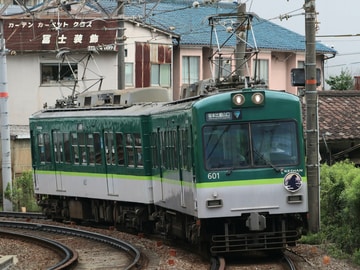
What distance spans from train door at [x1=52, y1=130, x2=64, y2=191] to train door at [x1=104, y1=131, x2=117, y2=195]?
8.18 feet

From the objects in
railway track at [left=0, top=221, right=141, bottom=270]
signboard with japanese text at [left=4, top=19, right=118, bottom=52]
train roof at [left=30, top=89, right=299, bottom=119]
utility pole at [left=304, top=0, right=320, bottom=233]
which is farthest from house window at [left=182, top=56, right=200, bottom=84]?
utility pole at [left=304, top=0, right=320, bottom=233]

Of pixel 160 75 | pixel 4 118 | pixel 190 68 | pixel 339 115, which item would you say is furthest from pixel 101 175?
pixel 190 68

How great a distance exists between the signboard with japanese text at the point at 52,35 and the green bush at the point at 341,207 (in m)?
19.9

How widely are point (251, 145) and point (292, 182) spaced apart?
784mm

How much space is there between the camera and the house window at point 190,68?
43406 mm

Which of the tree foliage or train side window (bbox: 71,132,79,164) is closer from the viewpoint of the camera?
train side window (bbox: 71,132,79,164)

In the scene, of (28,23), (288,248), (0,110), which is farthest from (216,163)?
(28,23)

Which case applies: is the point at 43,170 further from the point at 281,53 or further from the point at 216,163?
the point at 281,53

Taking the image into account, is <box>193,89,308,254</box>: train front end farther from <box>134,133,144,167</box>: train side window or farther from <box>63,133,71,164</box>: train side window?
<box>63,133,71,164</box>: train side window

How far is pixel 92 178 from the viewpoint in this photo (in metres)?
20.9

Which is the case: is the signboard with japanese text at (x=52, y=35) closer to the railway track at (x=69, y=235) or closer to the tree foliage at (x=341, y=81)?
the railway track at (x=69, y=235)

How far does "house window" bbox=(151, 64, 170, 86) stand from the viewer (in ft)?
137

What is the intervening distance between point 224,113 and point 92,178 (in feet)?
24.7

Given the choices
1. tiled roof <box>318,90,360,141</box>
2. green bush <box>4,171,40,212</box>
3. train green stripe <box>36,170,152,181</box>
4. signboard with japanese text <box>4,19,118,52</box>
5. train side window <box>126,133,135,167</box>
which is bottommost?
green bush <box>4,171,40,212</box>
